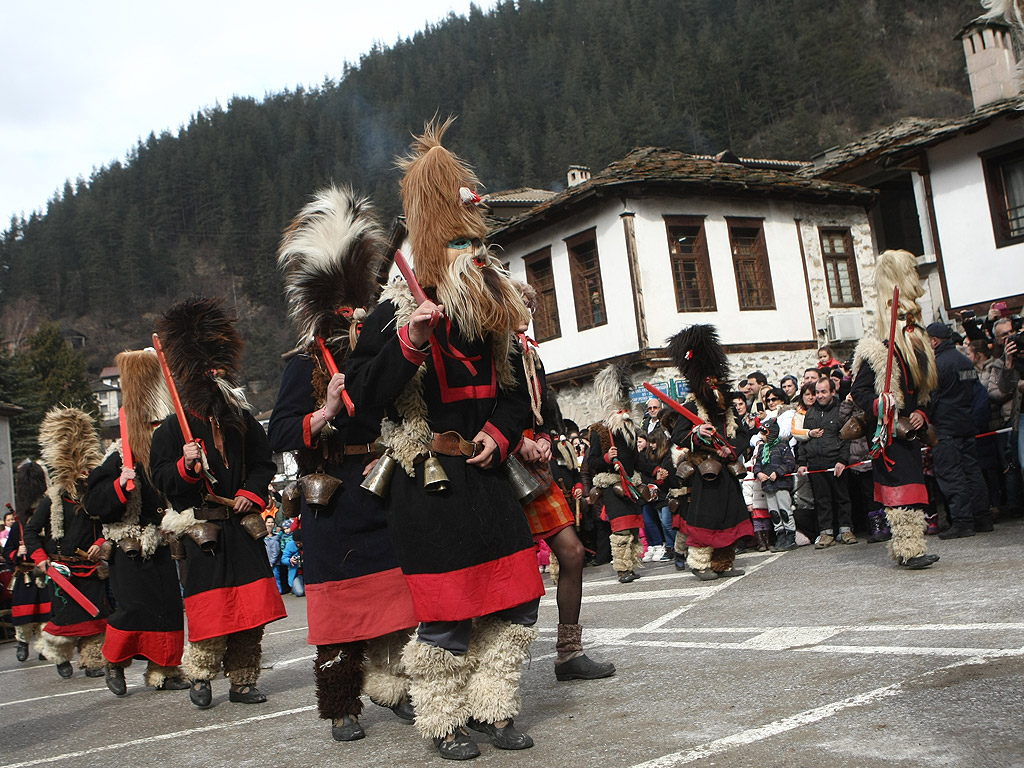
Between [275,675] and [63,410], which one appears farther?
[63,410]

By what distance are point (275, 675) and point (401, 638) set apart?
283 centimetres

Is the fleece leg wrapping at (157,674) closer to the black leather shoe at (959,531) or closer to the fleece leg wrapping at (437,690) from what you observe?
the fleece leg wrapping at (437,690)

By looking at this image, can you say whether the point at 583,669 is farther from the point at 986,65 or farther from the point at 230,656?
the point at 986,65

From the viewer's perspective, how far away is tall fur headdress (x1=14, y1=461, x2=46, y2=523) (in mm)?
11219

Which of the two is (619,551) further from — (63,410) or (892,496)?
(63,410)

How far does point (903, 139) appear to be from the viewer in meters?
23.8

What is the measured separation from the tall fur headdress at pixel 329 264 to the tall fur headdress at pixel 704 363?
172 inches

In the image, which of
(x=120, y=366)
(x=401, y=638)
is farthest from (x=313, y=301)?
(x=120, y=366)

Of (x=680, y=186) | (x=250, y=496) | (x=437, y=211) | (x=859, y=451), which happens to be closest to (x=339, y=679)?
(x=250, y=496)

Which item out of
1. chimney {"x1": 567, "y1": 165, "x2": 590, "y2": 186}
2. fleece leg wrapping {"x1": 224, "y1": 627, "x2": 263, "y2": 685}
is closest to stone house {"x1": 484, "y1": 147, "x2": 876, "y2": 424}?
chimney {"x1": 567, "y1": 165, "x2": 590, "y2": 186}

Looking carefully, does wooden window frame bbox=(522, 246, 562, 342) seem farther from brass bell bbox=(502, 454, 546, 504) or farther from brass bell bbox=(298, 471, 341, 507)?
brass bell bbox=(502, 454, 546, 504)

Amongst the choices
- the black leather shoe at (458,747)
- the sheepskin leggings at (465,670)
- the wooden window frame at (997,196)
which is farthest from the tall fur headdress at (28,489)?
the wooden window frame at (997,196)

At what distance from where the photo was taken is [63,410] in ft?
30.9

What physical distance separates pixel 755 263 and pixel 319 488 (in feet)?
71.1
